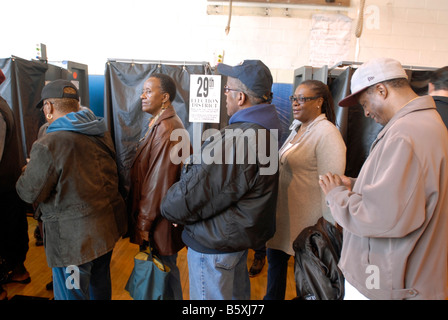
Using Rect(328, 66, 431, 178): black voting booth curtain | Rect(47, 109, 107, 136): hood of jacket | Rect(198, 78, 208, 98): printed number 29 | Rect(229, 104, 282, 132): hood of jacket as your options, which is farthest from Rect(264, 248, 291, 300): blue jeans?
Rect(198, 78, 208, 98): printed number 29

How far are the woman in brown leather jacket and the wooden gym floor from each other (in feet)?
2.46

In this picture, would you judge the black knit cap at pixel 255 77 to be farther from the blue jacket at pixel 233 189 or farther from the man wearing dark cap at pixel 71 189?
the man wearing dark cap at pixel 71 189

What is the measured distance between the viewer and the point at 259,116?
4.23 feet

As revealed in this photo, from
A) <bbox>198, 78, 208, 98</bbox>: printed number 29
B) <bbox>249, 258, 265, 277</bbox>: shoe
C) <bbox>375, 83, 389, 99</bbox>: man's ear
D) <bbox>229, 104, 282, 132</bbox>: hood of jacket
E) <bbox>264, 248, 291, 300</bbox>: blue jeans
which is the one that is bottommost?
<bbox>249, 258, 265, 277</bbox>: shoe

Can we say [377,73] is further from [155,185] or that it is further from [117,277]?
[117,277]

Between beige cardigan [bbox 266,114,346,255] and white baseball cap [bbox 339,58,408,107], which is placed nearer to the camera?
white baseball cap [bbox 339,58,408,107]

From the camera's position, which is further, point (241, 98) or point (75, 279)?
point (75, 279)

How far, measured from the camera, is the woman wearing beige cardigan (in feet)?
5.60

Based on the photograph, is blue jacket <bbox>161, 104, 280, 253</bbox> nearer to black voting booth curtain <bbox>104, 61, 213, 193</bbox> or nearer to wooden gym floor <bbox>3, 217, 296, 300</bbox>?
wooden gym floor <bbox>3, 217, 296, 300</bbox>

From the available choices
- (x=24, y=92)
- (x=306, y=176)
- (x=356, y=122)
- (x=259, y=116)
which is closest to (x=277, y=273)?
Result: (x=306, y=176)

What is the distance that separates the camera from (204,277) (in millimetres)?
1343

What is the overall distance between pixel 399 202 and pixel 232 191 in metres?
0.61

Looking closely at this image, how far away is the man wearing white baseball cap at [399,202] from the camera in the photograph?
36.6 inches

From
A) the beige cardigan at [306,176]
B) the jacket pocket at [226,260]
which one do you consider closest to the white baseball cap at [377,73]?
the beige cardigan at [306,176]
